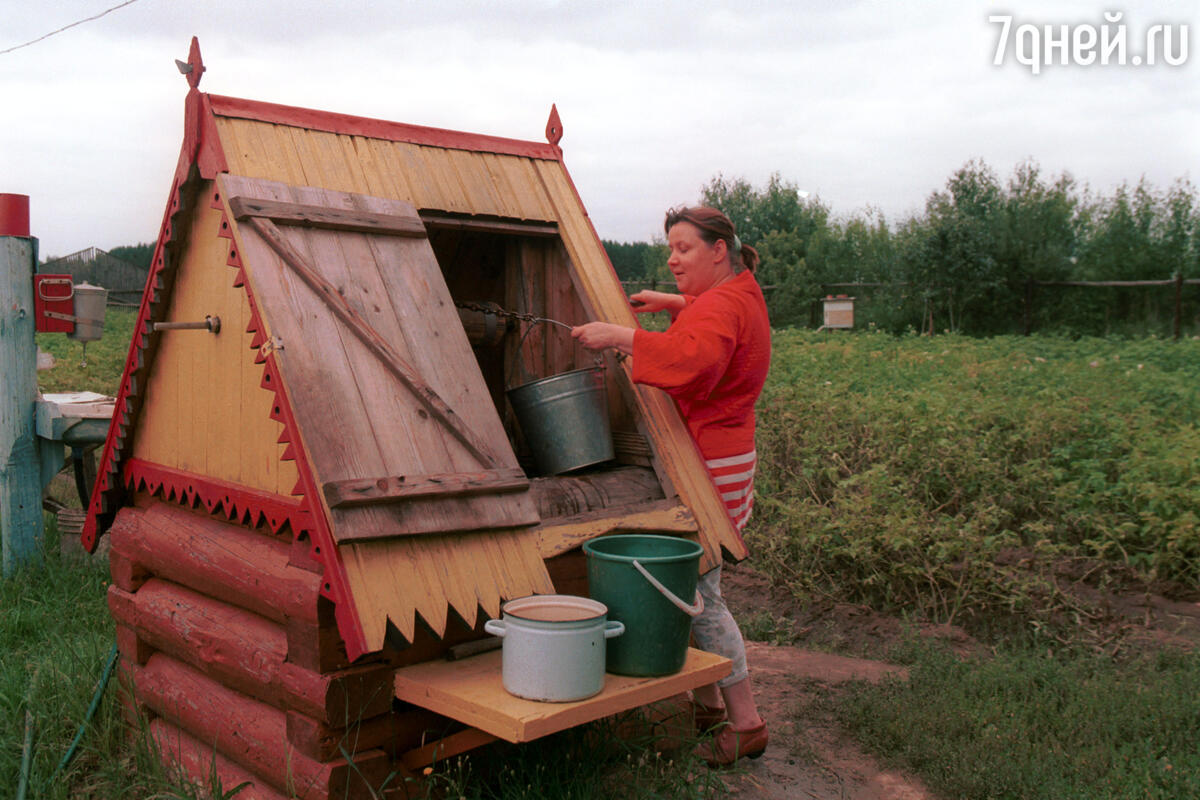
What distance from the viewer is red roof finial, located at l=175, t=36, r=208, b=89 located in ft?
12.4

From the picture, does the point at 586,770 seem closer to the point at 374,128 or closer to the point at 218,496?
the point at 218,496

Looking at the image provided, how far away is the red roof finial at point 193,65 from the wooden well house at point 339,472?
10 mm

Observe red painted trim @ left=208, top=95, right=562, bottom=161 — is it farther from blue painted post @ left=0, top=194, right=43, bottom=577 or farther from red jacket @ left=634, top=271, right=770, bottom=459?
blue painted post @ left=0, top=194, right=43, bottom=577

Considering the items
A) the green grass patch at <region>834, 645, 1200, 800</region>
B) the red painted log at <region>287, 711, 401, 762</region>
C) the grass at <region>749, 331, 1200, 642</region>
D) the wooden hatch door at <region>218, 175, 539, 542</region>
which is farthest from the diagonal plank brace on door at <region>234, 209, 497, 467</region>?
the grass at <region>749, 331, 1200, 642</region>

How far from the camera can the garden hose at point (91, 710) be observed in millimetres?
4105

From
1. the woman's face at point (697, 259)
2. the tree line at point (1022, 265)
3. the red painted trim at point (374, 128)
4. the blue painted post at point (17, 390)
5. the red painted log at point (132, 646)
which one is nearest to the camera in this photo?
the red painted trim at point (374, 128)

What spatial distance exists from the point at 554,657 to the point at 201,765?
1.94m

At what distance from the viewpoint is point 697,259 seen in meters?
4.18

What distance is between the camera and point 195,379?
4.11 meters

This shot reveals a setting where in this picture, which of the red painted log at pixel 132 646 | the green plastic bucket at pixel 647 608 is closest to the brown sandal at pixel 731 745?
the green plastic bucket at pixel 647 608

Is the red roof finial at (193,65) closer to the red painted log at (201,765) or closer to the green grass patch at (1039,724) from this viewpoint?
the red painted log at (201,765)

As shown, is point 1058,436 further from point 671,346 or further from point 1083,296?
point 1083,296

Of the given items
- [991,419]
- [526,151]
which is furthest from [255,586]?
[991,419]

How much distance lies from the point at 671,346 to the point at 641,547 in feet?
2.58
